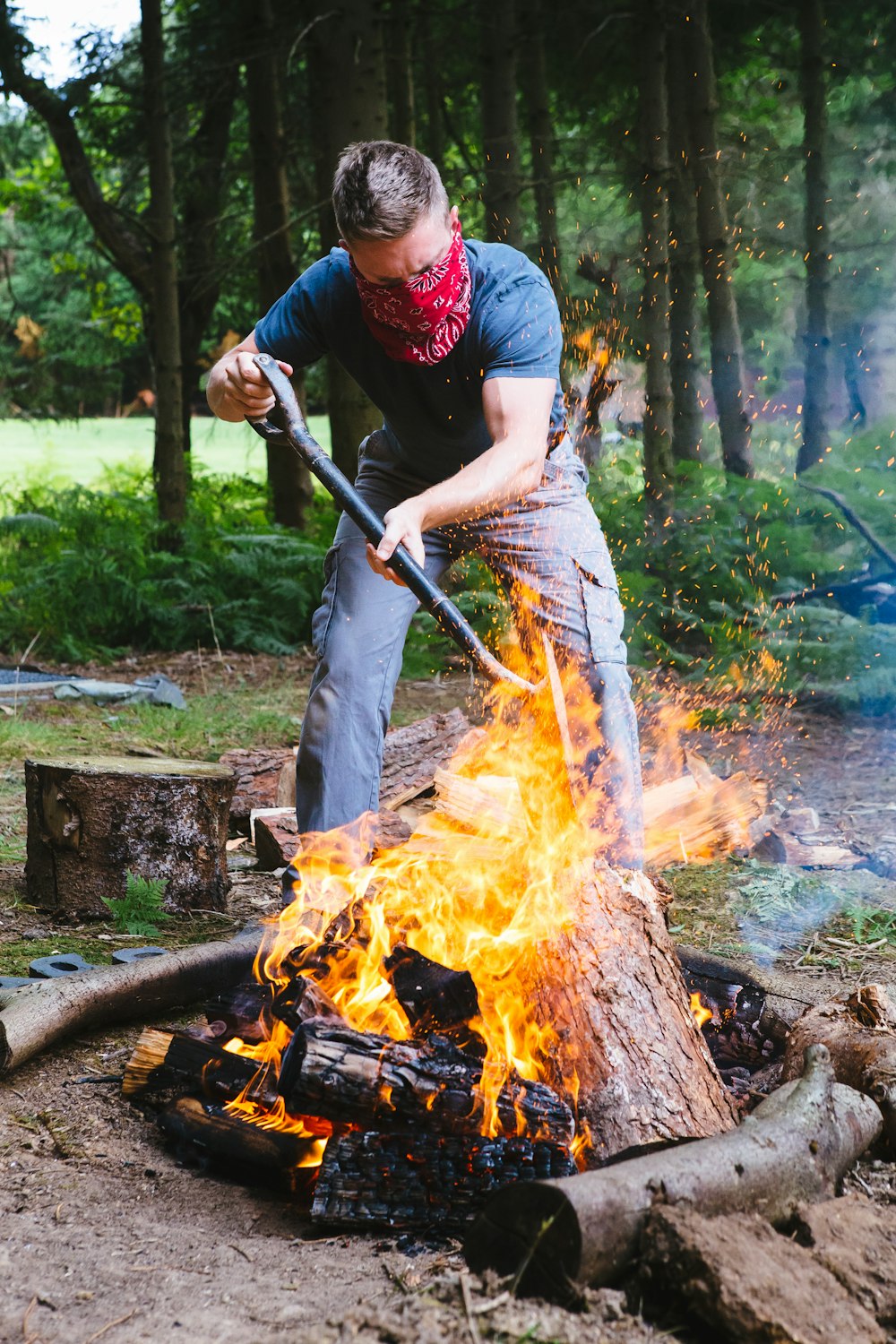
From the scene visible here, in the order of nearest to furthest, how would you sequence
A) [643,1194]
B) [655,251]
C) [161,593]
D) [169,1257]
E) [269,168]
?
[643,1194] → [169,1257] → [655,251] → [161,593] → [269,168]

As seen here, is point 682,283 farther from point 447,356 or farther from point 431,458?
point 447,356

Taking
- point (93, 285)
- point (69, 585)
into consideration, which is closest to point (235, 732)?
point (69, 585)

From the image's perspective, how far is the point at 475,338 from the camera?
3.49m

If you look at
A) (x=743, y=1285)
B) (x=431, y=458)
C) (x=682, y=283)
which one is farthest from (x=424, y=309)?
(x=682, y=283)

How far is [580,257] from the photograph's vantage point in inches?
396

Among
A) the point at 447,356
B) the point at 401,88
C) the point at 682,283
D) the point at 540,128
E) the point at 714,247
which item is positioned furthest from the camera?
the point at 401,88

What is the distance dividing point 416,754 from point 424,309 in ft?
8.79

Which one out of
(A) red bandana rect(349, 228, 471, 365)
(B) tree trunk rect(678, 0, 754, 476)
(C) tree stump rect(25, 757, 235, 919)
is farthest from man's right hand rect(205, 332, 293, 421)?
(B) tree trunk rect(678, 0, 754, 476)

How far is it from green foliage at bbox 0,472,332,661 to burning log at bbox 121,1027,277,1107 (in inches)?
269

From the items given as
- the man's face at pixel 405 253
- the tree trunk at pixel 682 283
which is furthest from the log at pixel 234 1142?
the tree trunk at pixel 682 283

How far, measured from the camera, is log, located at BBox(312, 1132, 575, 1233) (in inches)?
92.4

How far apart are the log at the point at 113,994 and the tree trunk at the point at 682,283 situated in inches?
286

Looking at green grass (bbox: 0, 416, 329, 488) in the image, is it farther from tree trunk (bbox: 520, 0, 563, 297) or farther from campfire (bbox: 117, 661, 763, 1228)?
campfire (bbox: 117, 661, 763, 1228)

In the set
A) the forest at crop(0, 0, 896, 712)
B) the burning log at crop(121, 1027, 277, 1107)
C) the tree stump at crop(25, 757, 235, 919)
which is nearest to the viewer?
the burning log at crop(121, 1027, 277, 1107)
